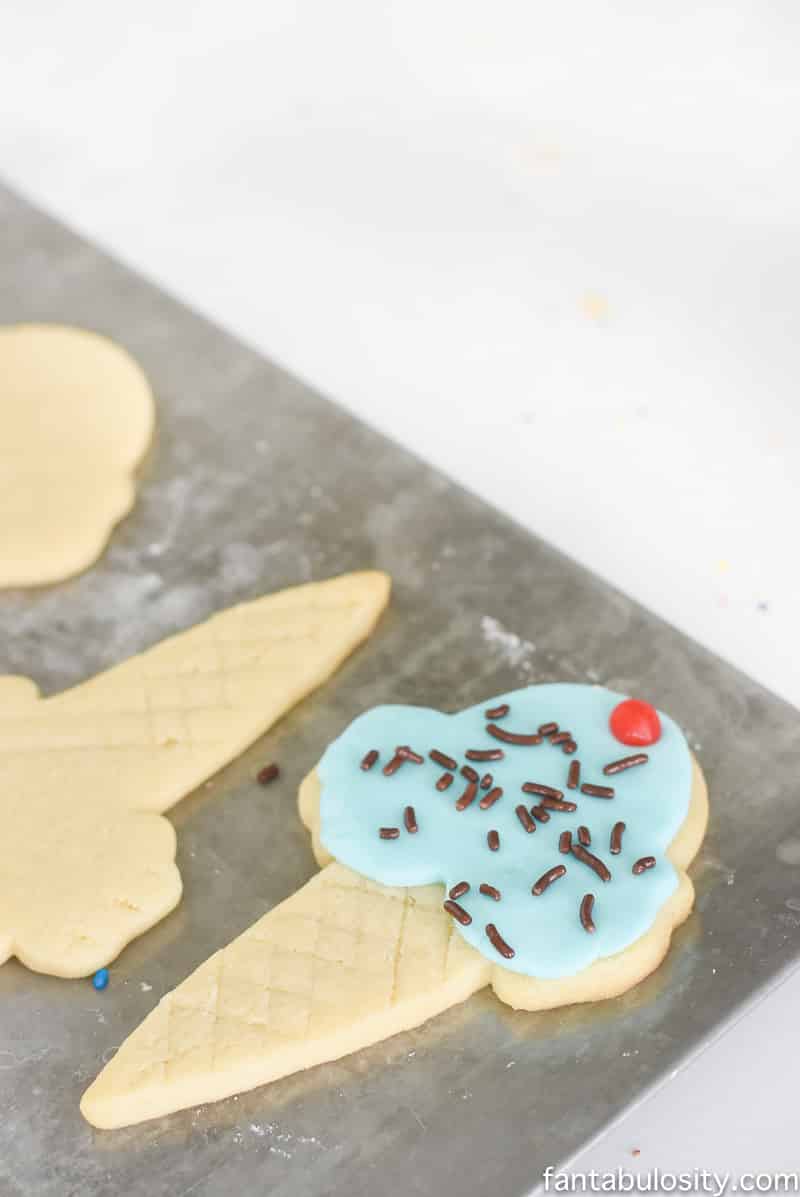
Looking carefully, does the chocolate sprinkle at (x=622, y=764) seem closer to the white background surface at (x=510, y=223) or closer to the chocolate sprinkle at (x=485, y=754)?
the chocolate sprinkle at (x=485, y=754)

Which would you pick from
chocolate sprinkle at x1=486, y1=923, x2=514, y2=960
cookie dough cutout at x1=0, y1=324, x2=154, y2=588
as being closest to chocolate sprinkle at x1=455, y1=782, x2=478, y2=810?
chocolate sprinkle at x1=486, y1=923, x2=514, y2=960

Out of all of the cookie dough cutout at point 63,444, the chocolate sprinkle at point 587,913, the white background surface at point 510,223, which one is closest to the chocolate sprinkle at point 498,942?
the chocolate sprinkle at point 587,913

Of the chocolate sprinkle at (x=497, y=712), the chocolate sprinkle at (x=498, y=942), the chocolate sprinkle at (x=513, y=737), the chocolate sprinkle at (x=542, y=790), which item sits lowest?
the chocolate sprinkle at (x=498, y=942)

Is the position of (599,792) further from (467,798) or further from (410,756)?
(410,756)

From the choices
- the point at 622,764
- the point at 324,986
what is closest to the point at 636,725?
the point at 622,764

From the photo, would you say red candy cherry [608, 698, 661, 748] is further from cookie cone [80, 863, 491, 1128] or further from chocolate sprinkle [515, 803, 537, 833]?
cookie cone [80, 863, 491, 1128]

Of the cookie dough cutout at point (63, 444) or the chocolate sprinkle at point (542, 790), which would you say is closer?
the chocolate sprinkle at point (542, 790)
